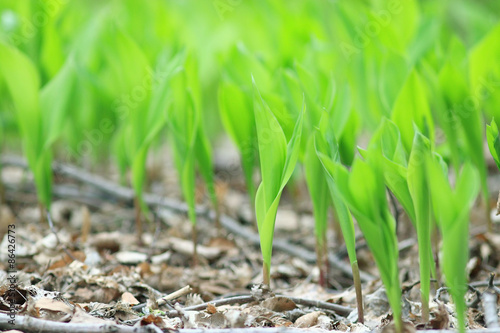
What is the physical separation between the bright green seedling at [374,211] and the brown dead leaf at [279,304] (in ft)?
1.22

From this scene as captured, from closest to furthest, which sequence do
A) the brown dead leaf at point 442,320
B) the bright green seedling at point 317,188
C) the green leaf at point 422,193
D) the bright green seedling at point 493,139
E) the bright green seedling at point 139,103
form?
the green leaf at point 422,193
the brown dead leaf at point 442,320
the bright green seedling at point 493,139
the bright green seedling at point 317,188
the bright green seedling at point 139,103

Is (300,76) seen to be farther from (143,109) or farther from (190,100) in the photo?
(143,109)

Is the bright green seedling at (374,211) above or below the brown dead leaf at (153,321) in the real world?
above

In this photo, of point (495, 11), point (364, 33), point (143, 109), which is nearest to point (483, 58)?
point (364, 33)

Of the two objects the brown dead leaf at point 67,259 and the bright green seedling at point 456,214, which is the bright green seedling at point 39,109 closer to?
the brown dead leaf at point 67,259

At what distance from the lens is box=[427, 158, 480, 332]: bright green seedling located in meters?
0.96

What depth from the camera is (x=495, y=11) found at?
4086 millimetres

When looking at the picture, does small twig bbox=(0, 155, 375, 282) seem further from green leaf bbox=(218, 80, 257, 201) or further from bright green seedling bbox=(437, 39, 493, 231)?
bright green seedling bbox=(437, 39, 493, 231)

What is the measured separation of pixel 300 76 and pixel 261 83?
0.87 ft

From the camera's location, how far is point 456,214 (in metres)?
1.00

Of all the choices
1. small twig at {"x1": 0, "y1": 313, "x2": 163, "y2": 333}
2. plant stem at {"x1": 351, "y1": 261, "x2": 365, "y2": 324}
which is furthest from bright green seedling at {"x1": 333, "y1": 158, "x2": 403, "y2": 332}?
small twig at {"x1": 0, "y1": 313, "x2": 163, "y2": 333}

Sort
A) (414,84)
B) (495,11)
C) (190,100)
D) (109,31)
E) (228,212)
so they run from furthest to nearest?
(495,11) → (228,212) → (109,31) → (190,100) → (414,84)

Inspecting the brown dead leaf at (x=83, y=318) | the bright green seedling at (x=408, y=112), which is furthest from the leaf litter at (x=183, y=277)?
the bright green seedling at (x=408, y=112)

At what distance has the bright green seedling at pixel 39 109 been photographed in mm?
1845
